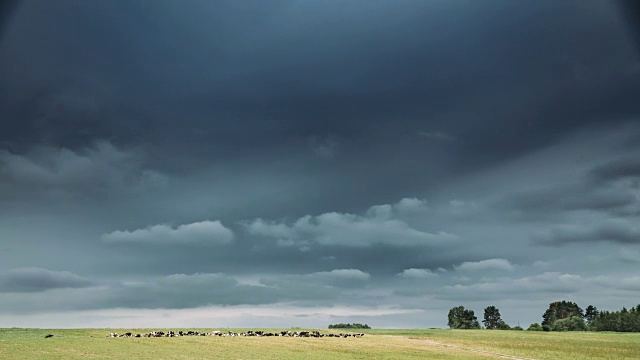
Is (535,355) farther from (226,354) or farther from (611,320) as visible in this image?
(611,320)

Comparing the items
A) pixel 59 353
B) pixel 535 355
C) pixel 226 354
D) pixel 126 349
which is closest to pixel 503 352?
pixel 535 355

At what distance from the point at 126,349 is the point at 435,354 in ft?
130

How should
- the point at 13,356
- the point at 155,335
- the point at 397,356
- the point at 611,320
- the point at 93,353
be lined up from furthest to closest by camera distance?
the point at 611,320 < the point at 155,335 < the point at 397,356 < the point at 93,353 < the point at 13,356

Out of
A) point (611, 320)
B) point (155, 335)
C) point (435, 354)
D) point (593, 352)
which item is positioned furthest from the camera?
point (611, 320)

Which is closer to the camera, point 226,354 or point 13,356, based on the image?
point 13,356

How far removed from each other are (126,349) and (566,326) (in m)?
179

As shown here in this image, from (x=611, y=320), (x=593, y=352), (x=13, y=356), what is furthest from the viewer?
(x=611, y=320)

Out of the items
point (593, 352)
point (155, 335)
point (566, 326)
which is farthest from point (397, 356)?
point (566, 326)

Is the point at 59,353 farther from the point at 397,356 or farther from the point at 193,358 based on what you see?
the point at 397,356

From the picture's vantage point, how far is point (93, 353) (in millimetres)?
58094

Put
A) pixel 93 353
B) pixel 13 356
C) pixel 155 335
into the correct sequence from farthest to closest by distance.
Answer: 1. pixel 155 335
2. pixel 93 353
3. pixel 13 356

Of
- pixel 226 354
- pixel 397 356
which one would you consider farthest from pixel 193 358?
pixel 397 356

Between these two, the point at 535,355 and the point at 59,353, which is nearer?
the point at 59,353

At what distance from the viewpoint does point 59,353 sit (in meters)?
57.2
